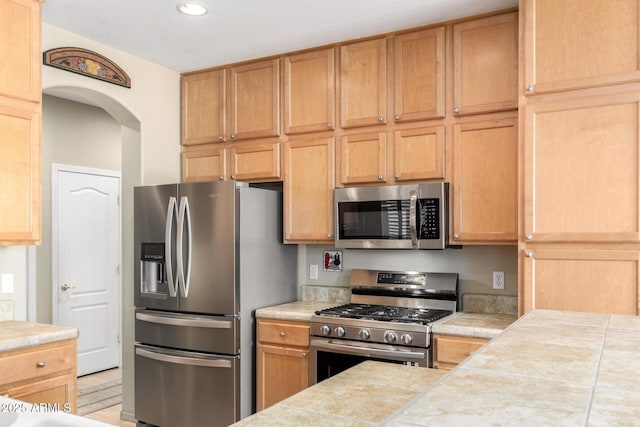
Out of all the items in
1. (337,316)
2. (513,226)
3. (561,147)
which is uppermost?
(561,147)

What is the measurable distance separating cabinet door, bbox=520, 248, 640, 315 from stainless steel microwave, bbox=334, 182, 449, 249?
0.60m

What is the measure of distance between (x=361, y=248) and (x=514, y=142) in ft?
3.68

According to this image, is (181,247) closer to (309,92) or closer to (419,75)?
(309,92)

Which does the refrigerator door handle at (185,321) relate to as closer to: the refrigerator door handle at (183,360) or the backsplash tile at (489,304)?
the refrigerator door handle at (183,360)

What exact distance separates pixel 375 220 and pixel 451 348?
0.93 metres

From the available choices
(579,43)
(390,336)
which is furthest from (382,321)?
(579,43)

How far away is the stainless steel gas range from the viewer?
2.90 metres

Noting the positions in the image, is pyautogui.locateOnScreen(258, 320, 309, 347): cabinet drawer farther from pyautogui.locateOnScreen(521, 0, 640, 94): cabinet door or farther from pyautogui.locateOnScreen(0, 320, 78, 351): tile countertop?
pyautogui.locateOnScreen(521, 0, 640, 94): cabinet door

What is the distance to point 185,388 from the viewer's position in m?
3.44

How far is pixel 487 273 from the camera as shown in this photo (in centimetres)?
331

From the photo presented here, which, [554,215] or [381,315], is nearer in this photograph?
[554,215]

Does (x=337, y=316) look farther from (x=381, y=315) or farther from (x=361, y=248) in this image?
(x=361, y=248)

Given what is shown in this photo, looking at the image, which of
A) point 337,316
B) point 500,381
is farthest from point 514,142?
point 500,381

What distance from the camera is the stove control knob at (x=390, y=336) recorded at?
293cm
